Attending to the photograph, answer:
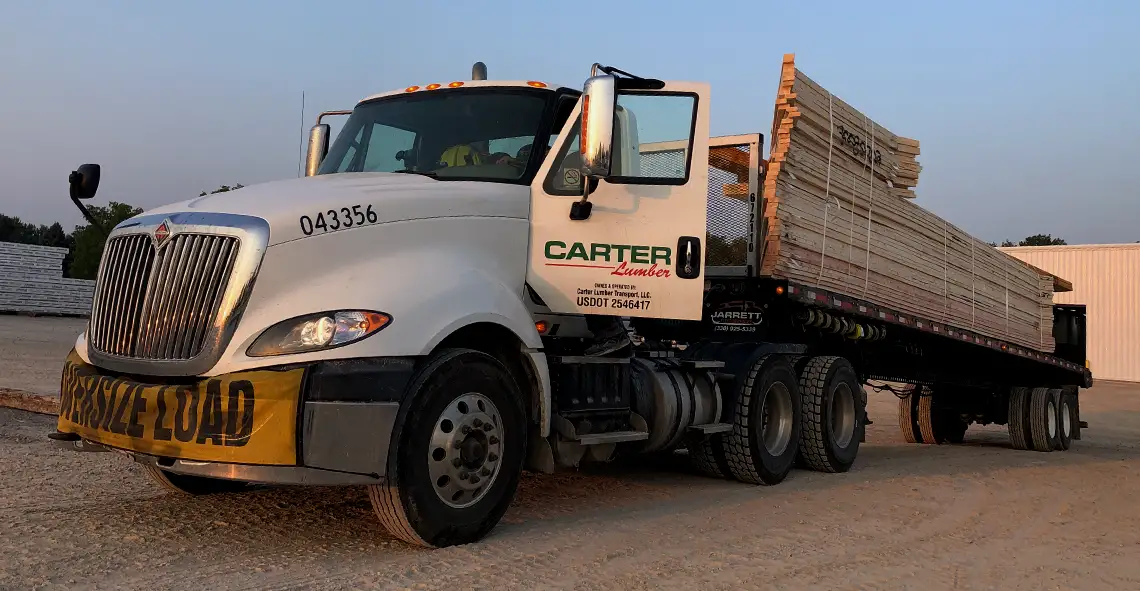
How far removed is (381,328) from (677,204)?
2295 mm

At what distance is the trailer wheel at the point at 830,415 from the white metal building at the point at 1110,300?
89.4 feet

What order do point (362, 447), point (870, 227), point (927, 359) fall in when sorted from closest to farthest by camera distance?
point (362, 447) < point (870, 227) < point (927, 359)

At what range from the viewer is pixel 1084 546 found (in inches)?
227

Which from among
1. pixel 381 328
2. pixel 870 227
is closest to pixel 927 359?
pixel 870 227

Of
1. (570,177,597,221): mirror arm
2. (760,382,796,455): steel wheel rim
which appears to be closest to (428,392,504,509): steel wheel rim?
(570,177,597,221): mirror arm

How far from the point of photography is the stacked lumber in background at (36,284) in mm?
38531

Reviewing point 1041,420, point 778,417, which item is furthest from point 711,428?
point 1041,420

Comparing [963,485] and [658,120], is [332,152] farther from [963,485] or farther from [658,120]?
[963,485]

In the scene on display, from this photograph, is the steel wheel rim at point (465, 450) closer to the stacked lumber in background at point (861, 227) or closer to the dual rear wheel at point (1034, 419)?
the stacked lumber in background at point (861, 227)

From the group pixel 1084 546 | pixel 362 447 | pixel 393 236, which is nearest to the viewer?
pixel 362 447

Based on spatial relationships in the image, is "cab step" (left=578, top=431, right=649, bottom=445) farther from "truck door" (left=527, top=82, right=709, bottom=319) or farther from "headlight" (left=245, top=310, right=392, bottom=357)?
"headlight" (left=245, top=310, right=392, bottom=357)

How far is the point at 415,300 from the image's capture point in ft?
15.7

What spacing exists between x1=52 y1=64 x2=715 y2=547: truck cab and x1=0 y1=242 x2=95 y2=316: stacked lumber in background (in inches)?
1446

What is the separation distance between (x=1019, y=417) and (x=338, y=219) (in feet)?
36.7
